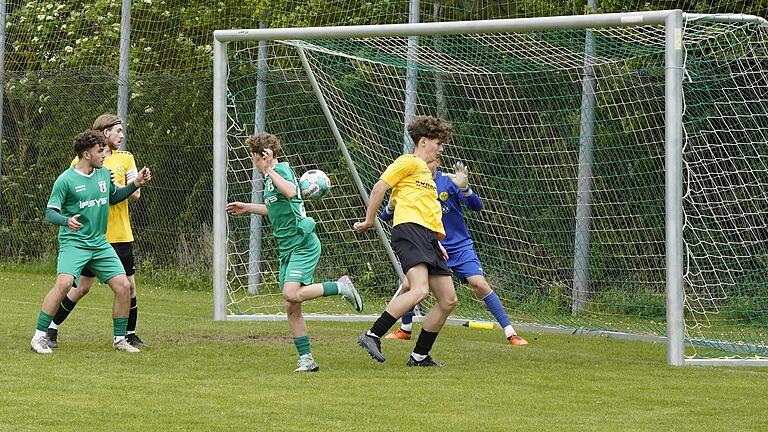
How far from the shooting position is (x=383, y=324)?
29.3 feet

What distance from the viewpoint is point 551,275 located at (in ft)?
38.8

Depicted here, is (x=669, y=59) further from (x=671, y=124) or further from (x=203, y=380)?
(x=203, y=380)

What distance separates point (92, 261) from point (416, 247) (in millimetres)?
2310

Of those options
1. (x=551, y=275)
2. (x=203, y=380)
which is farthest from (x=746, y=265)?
(x=203, y=380)

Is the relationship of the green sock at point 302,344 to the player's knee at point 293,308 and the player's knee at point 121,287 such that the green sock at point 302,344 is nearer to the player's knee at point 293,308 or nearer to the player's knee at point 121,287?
the player's knee at point 293,308

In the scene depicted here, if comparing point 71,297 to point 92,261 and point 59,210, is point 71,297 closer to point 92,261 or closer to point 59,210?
point 92,261

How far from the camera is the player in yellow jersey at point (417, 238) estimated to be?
8.80m

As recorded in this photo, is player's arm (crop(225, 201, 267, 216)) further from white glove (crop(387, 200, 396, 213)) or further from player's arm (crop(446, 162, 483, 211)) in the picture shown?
player's arm (crop(446, 162, 483, 211))

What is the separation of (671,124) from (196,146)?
8.44 m

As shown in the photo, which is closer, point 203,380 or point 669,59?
point 203,380

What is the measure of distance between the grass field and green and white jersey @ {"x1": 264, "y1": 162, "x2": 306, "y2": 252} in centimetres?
85

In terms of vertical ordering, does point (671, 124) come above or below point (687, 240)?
above

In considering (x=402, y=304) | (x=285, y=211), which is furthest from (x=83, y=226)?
(x=402, y=304)

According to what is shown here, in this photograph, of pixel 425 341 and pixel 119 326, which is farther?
pixel 119 326
